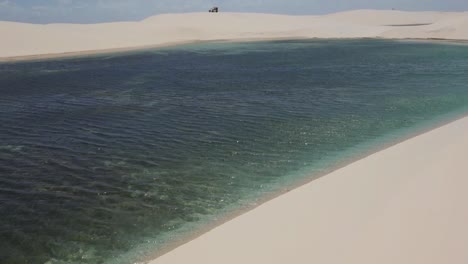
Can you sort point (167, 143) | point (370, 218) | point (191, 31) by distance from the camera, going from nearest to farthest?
point (370, 218) < point (167, 143) < point (191, 31)

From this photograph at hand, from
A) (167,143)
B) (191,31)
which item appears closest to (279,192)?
(167,143)

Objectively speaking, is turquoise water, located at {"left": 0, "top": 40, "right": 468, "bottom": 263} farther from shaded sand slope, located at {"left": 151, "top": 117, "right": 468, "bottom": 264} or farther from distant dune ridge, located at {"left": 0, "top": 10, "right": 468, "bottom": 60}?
distant dune ridge, located at {"left": 0, "top": 10, "right": 468, "bottom": 60}

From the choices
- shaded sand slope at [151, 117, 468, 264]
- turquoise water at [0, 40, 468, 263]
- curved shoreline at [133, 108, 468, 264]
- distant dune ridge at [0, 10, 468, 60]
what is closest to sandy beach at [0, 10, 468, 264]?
shaded sand slope at [151, 117, 468, 264]

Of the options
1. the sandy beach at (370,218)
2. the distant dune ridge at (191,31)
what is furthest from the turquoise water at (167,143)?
the distant dune ridge at (191,31)

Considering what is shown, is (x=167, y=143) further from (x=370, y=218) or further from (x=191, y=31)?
(x=191, y=31)

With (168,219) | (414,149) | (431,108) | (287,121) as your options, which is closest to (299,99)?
(287,121)

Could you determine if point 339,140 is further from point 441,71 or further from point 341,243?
point 441,71
